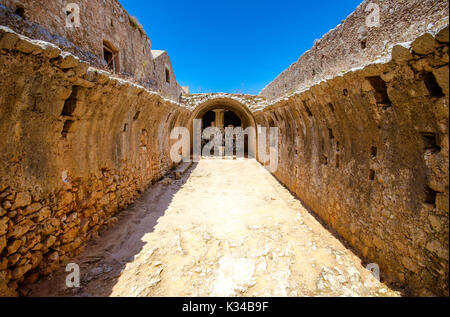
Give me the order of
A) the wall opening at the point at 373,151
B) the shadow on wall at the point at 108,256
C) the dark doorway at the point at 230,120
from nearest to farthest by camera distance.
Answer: the shadow on wall at the point at 108,256 < the wall opening at the point at 373,151 < the dark doorway at the point at 230,120

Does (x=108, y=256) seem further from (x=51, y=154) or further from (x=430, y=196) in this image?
(x=430, y=196)

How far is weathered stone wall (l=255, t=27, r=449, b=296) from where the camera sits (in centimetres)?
220

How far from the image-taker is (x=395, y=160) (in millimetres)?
2836

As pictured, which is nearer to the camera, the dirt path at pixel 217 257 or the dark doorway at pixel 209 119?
the dirt path at pixel 217 257

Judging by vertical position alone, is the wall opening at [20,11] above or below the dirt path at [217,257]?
above

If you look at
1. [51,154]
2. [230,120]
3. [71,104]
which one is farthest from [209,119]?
[51,154]

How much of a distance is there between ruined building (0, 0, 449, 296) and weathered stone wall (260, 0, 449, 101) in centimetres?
3

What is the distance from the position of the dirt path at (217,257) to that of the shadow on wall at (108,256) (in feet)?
0.04

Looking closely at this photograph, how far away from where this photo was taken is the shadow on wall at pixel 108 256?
2818 millimetres

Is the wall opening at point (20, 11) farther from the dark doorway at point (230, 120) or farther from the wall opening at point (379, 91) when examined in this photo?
the dark doorway at point (230, 120)

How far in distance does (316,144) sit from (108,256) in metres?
4.68

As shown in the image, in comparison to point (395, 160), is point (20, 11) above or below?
above

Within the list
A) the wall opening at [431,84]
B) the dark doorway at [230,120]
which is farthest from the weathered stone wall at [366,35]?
the dark doorway at [230,120]
